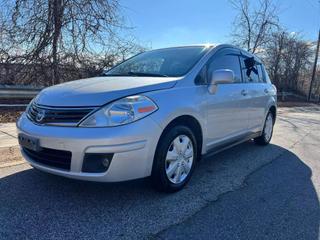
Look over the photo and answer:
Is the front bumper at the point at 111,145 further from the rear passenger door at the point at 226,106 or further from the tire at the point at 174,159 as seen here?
the rear passenger door at the point at 226,106

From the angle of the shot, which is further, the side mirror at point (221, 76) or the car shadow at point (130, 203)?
the side mirror at point (221, 76)

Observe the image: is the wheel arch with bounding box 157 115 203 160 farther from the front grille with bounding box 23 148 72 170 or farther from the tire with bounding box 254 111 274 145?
the tire with bounding box 254 111 274 145

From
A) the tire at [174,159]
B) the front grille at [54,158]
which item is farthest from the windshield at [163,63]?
the front grille at [54,158]

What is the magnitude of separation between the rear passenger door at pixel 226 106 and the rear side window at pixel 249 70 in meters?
0.21

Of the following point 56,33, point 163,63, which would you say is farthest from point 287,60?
point 163,63

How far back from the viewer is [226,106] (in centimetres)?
449

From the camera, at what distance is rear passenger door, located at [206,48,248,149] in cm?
423

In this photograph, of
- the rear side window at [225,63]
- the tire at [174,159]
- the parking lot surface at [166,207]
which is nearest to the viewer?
the parking lot surface at [166,207]

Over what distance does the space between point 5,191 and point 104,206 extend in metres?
1.14

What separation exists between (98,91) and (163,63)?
1.43 m

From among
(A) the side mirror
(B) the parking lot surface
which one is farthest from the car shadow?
(A) the side mirror

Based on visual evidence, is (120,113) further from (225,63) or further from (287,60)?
(287,60)

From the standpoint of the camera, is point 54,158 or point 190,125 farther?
point 190,125

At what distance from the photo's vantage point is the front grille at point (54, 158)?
314cm
